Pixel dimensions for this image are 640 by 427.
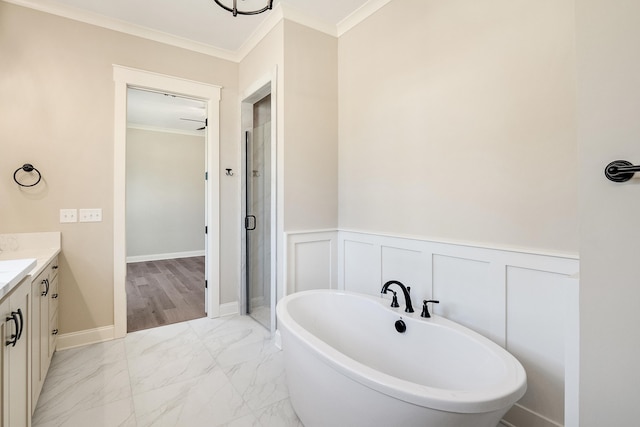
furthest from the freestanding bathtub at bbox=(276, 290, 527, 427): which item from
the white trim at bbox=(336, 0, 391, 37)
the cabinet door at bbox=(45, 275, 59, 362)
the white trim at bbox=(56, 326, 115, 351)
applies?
the white trim at bbox=(336, 0, 391, 37)

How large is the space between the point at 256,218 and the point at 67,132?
1.83m

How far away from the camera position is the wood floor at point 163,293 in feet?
10.7

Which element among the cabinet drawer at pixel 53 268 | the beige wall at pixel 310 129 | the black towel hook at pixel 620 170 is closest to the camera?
the black towel hook at pixel 620 170

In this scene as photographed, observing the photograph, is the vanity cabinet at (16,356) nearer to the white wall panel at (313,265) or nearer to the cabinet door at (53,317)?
the cabinet door at (53,317)

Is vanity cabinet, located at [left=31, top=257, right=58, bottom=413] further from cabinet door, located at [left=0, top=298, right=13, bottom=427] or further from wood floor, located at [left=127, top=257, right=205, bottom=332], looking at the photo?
wood floor, located at [left=127, top=257, right=205, bottom=332]

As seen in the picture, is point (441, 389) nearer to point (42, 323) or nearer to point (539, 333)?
point (539, 333)

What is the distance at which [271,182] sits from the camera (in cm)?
281

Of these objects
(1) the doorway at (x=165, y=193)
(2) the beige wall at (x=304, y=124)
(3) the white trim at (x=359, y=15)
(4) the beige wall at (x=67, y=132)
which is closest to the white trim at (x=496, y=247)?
(2) the beige wall at (x=304, y=124)

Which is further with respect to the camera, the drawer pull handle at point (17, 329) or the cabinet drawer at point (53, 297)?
the cabinet drawer at point (53, 297)

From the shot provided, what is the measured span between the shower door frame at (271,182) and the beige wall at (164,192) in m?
3.93

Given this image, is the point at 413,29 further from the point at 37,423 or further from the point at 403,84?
the point at 37,423

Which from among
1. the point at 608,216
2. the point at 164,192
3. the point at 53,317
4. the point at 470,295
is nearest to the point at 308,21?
the point at 470,295

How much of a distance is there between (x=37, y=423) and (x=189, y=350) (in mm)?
997

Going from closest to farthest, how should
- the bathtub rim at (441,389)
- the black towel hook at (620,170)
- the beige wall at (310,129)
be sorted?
the black towel hook at (620,170), the bathtub rim at (441,389), the beige wall at (310,129)
